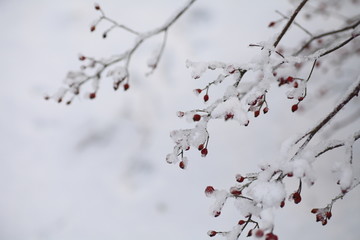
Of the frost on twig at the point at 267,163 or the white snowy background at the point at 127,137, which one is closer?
the frost on twig at the point at 267,163

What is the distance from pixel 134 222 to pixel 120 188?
58 centimetres

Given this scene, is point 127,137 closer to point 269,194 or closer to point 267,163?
point 267,163

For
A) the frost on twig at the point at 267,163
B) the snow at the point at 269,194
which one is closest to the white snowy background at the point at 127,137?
the frost on twig at the point at 267,163

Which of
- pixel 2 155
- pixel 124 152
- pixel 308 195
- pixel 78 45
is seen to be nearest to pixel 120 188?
pixel 124 152

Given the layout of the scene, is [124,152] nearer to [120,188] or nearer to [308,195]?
[120,188]

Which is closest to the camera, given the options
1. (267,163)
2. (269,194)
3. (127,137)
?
(269,194)

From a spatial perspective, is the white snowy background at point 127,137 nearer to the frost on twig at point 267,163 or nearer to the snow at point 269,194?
the frost on twig at point 267,163

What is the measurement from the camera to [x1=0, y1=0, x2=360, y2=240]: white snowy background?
394 cm

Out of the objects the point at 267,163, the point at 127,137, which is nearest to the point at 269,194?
the point at 267,163

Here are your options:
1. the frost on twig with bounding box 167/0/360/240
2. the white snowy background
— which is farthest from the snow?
the white snowy background

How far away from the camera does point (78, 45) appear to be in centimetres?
573

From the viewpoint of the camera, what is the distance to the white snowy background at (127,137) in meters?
3.94

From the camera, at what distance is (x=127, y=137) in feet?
15.9

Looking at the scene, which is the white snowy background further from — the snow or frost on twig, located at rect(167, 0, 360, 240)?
the snow
